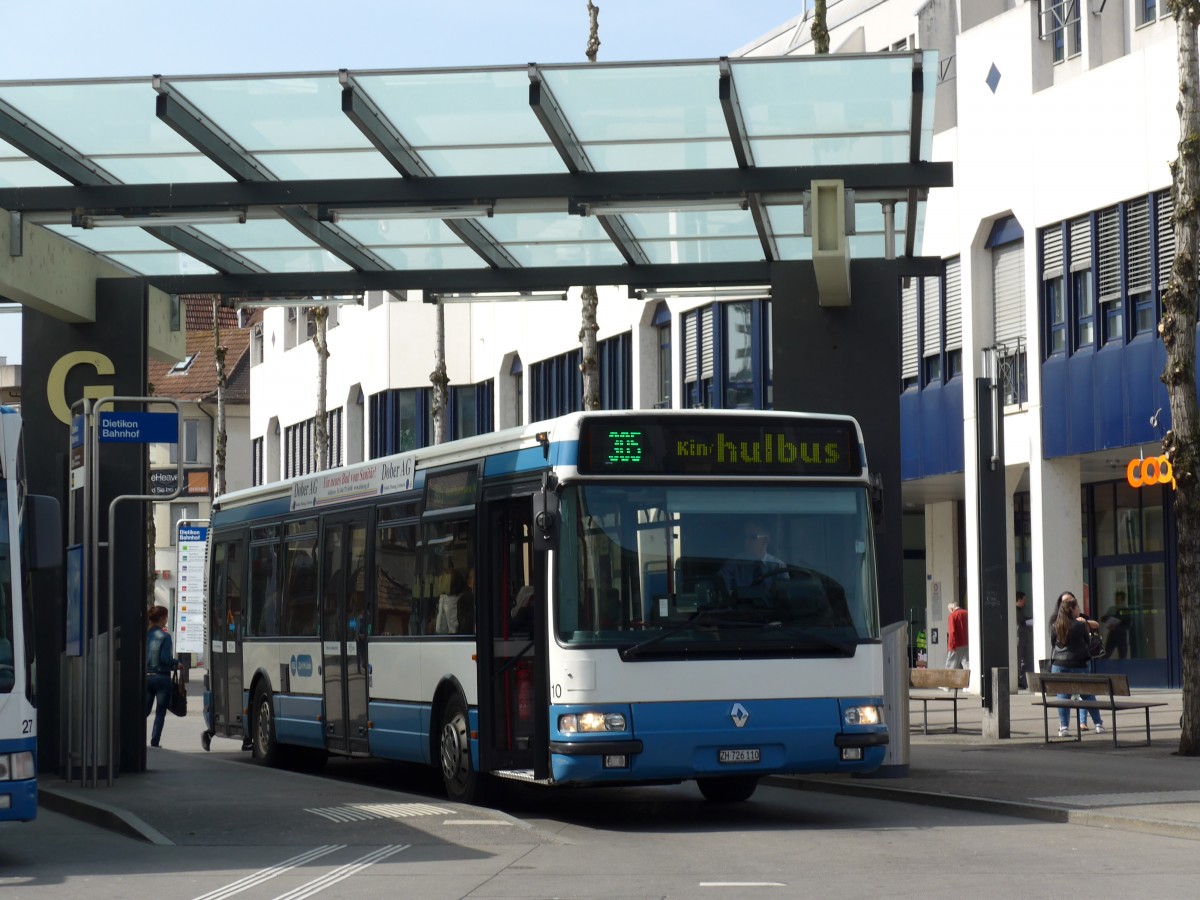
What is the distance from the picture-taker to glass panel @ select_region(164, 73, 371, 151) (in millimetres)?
14734

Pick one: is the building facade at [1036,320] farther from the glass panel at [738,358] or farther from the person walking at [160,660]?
the person walking at [160,660]

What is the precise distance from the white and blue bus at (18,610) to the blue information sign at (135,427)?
412cm

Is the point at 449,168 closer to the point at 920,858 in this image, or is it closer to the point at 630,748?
the point at 630,748

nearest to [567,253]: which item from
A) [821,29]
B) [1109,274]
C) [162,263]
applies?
[162,263]

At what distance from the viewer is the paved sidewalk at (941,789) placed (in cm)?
1400

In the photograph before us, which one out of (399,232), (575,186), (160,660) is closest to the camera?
(575,186)

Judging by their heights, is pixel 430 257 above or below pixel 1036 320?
below

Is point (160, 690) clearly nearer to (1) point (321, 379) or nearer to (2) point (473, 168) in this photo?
(2) point (473, 168)

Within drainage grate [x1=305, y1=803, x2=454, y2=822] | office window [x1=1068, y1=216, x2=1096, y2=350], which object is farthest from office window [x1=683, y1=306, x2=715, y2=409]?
drainage grate [x1=305, y1=803, x2=454, y2=822]

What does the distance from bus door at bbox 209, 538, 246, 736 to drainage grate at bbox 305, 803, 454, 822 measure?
703cm

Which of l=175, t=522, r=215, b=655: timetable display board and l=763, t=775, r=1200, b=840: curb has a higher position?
l=175, t=522, r=215, b=655: timetable display board

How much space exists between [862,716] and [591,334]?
2256 cm

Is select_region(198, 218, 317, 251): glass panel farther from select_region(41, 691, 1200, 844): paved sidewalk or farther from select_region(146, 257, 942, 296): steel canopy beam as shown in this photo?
select_region(41, 691, 1200, 844): paved sidewalk

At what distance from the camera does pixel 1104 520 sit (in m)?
36.2
